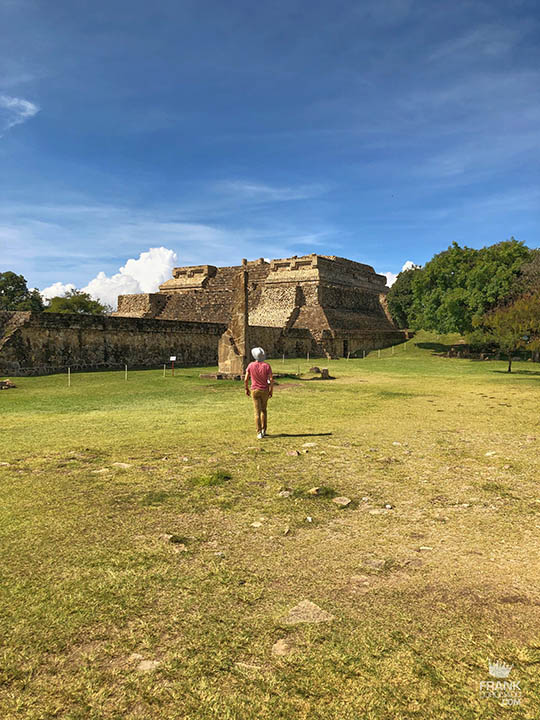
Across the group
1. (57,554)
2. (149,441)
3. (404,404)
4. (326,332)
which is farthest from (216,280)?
(57,554)

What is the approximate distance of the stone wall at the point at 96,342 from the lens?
1591cm

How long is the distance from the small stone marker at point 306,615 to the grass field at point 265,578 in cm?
4

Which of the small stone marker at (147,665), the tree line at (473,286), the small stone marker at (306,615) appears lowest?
the small stone marker at (147,665)

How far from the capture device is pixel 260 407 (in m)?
6.69

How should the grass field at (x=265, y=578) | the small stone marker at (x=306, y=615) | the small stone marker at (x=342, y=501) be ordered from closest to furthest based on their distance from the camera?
the grass field at (x=265, y=578)
the small stone marker at (x=306, y=615)
the small stone marker at (x=342, y=501)

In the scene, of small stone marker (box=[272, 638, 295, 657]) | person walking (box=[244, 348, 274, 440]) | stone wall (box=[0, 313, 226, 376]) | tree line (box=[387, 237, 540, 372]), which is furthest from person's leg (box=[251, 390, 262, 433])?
tree line (box=[387, 237, 540, 372])

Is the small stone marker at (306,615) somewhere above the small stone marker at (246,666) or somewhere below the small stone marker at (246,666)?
above

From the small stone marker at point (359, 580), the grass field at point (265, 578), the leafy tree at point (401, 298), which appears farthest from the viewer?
the leafy tree at point (401, 298)

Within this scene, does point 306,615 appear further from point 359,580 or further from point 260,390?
point 260,390

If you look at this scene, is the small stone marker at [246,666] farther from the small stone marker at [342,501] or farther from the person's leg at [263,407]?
the person's leg at [263,407]

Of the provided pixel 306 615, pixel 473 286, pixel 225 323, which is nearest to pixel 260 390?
pixel 306 615

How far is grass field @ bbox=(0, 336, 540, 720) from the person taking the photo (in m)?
1.83

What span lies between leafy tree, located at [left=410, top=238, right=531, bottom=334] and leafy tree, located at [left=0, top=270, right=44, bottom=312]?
4373 centimetres

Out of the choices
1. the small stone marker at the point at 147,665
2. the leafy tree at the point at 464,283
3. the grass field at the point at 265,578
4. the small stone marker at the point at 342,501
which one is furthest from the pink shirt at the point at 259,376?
the leafy tree at the point at 464,283
